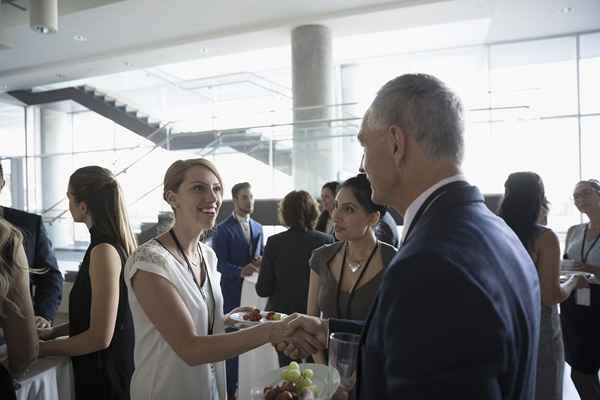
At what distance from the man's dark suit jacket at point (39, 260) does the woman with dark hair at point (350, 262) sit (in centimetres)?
154

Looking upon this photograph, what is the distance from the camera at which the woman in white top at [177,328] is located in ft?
5.10

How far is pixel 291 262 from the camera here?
3098mm

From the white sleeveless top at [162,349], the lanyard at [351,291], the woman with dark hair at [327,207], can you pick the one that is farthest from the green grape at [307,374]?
the woman with dark hair at [327,207]

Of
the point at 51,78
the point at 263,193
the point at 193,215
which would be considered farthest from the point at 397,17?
the point at 51,78

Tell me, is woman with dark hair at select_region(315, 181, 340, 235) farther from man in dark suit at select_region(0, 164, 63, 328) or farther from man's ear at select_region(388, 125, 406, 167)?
man's ear at select_region(388, 125, 406, 167)

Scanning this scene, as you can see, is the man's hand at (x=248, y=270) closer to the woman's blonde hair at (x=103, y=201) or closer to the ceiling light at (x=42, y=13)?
the woman's blonde hair at (x=103, y=201)

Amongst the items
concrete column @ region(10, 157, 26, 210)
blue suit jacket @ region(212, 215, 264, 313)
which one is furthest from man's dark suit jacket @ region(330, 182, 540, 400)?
concrete column @ region(10, 157, 26, 210)

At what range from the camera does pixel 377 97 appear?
102 cm

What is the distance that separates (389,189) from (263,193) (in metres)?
6.15

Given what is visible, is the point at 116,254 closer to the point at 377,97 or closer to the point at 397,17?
the point at 377,97

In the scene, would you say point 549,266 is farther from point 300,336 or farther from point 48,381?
point 48,381

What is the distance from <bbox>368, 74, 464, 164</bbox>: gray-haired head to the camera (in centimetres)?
95

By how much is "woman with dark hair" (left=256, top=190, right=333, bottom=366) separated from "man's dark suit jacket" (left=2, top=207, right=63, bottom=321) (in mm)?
1306

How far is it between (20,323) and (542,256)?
100 inches
